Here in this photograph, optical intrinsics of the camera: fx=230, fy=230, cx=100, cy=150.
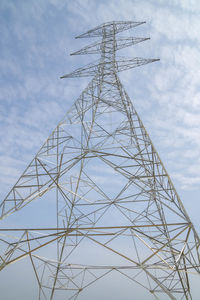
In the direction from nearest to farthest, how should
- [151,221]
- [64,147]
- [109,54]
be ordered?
[64,147] < [151,221] < [109,54]

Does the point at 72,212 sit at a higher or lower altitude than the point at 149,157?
lower

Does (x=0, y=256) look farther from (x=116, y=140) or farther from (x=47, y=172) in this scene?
(x=116, y=140)

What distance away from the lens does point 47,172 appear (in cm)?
1172

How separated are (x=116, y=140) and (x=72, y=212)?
5.81 m

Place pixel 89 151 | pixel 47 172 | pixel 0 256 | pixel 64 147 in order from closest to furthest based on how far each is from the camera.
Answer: pixel 0 256 < pixel 47 172 < pixel 89 151 < pixel 64 147

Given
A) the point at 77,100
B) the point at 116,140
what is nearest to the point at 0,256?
the point at 116,140

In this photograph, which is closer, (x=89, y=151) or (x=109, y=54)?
(x=89, y=151)

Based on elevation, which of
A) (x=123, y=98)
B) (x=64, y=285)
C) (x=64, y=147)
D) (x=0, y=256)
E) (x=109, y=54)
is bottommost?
(x=64, y=285)

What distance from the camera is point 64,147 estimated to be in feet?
45.2

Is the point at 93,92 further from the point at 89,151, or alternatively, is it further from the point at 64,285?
the point at 64,285

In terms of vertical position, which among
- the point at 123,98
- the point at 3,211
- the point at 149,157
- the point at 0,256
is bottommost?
the point at 0,256

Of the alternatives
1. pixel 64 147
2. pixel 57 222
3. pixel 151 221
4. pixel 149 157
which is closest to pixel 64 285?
pixel 57 222

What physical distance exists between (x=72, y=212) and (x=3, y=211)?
6.32 m

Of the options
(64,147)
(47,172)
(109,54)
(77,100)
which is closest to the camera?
(47,172)
